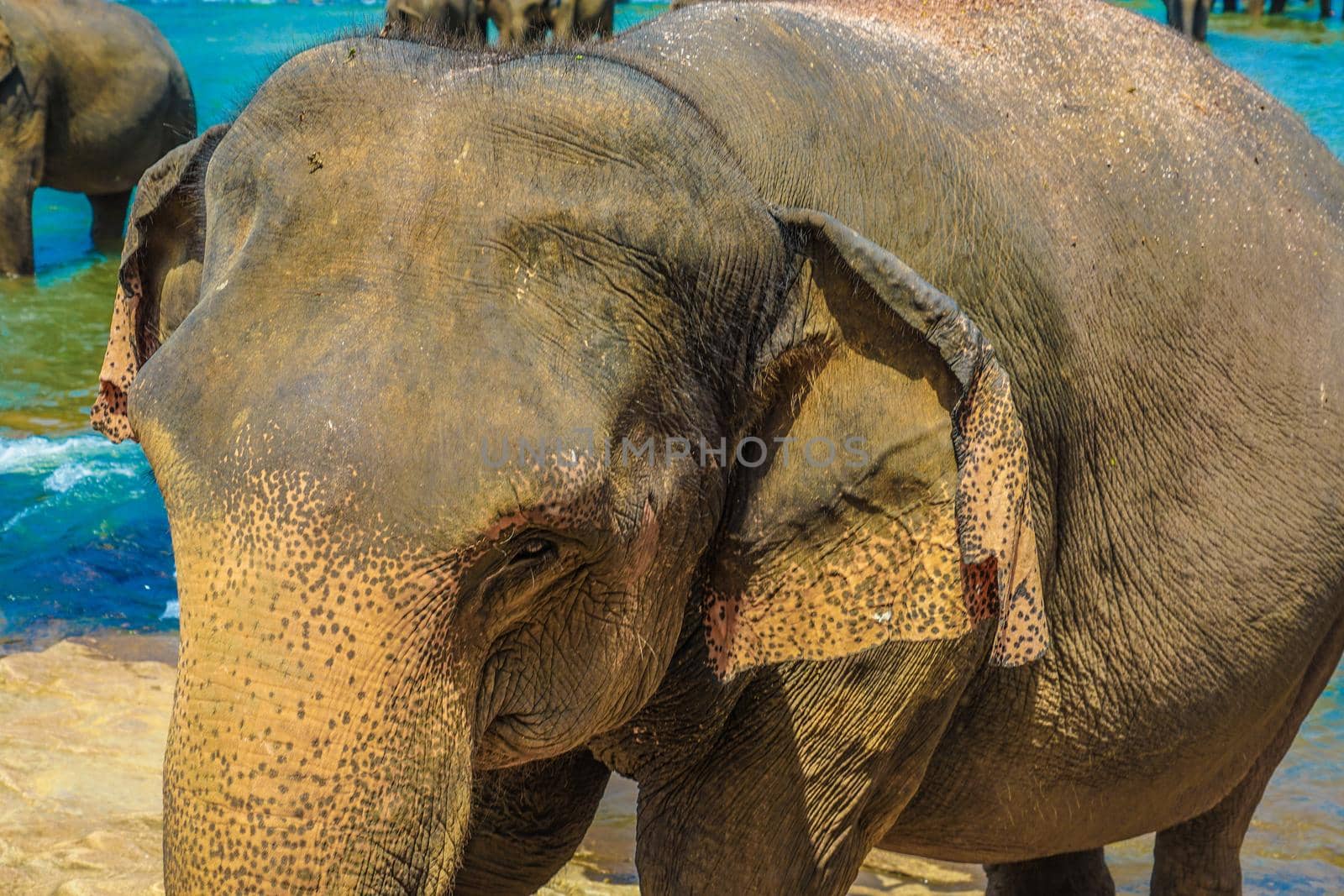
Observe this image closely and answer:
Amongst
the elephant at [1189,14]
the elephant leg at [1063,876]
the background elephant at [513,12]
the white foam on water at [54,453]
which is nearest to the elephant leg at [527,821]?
the elephant leg at [1063,876]

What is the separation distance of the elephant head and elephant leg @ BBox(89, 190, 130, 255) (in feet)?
33.6

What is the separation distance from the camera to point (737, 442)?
2127mm

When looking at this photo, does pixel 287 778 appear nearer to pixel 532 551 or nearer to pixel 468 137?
pixel 532 551

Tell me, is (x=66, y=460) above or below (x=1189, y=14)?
above

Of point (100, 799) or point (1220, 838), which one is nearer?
point (1220, 838)

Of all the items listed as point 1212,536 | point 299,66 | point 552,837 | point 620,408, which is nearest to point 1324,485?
point 1212,536

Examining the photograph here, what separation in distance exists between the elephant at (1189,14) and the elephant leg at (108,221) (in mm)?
10724

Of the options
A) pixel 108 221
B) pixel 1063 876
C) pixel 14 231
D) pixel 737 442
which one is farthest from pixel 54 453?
pixel 737 442

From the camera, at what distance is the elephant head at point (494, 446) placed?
1.60 meters

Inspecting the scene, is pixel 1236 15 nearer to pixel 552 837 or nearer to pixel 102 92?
pixel 102 92

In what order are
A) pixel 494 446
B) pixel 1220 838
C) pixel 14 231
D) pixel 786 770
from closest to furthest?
pixel 494 446, pixel 786 770, pixel 1220 838, pixel 14 231

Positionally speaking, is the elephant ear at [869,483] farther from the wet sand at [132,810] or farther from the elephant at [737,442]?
the wet sand at [132,810]

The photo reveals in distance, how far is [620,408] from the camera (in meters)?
1.87

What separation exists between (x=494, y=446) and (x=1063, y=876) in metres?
2.40
